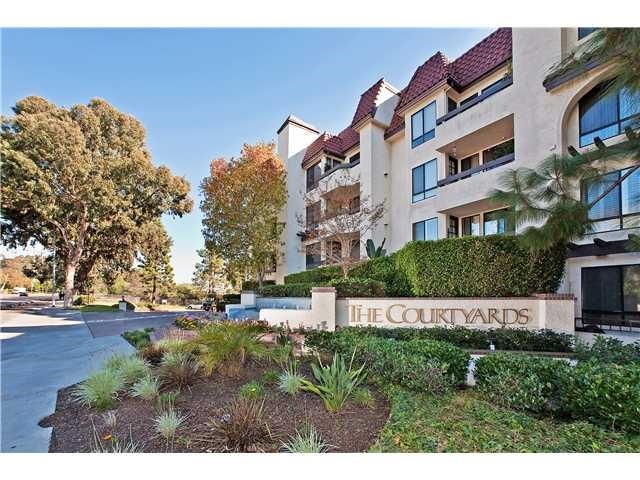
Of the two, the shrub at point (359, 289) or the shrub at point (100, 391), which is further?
the shrub at point (359, 289)

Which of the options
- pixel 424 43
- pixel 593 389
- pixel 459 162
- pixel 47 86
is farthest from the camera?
pixel 459 162

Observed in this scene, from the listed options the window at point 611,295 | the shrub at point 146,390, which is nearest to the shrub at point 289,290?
the shrub at point 146,390

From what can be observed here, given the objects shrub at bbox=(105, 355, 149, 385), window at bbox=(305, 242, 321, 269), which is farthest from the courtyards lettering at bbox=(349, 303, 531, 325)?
window at bbox=(305, 242, 321, 269)

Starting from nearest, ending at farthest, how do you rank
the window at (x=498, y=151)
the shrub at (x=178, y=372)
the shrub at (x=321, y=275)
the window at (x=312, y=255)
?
the shrub at (x=178, y=372) < the window at (x=498, y=151) < the shrub at (x=321, y=275) < the window at (x=312, y=255)

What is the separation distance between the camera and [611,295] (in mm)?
10188

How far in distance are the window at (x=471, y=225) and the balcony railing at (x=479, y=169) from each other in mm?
2222

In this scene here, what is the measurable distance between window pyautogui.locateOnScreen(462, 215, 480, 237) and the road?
14.2 metres

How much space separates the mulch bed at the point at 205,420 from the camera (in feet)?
11.8

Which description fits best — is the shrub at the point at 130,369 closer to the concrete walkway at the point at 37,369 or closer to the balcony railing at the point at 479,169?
the concrete walkway at the point at 37,369

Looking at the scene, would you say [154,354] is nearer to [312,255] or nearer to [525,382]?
[525,382]
